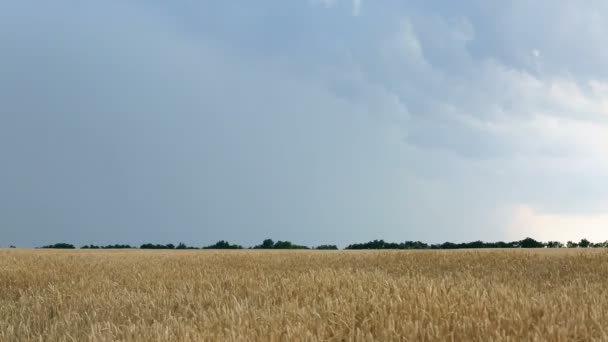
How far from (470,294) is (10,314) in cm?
580

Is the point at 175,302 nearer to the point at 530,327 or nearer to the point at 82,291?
the point at 82,291

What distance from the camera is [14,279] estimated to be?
10.8 metres

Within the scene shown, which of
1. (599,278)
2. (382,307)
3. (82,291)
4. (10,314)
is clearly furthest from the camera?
(599,278)

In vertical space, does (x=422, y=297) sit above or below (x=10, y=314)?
above

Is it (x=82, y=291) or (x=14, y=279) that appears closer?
(x=82, y=291)

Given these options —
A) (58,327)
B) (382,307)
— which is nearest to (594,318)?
(382,307)

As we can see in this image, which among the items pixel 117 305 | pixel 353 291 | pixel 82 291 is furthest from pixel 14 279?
pixel 353 291

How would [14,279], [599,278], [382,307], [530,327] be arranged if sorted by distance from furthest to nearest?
[14,279]
[599,278]
[382,307]
[530,327]

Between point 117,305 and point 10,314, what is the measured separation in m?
1.59

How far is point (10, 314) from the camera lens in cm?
691

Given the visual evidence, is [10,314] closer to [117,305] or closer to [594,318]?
[117,305]

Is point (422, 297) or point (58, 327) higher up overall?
point (422, 297)

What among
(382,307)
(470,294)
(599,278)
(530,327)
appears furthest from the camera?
(599,278)

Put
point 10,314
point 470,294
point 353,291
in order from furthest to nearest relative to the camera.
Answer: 1. point 10,314
2. point 353,291
3. point 470,294
